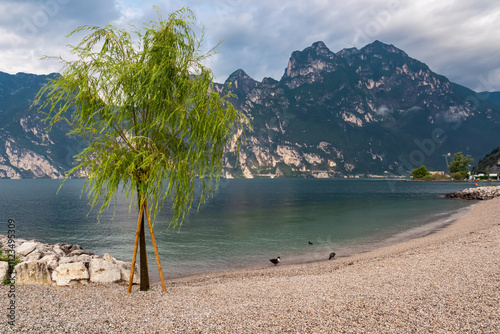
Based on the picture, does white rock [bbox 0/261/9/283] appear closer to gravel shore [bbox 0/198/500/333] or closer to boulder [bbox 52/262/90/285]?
gravel shore [bbox 0/198/500/333]

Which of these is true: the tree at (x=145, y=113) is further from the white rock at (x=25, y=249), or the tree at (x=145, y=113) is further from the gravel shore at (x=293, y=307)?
the white rock at (x=25, y=249)

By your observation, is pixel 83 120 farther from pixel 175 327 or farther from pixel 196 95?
pixel 175 327

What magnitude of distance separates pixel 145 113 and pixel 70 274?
10706 mm

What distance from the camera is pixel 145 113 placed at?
43.8 ft

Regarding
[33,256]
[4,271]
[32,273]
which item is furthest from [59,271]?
[33,256]

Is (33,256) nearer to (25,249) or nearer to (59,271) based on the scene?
(25,249)

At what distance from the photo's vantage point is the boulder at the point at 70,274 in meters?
15.9

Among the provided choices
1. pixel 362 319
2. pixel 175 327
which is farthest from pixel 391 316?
pixel 175 327

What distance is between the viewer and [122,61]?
12.9 meters

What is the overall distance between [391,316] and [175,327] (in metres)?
6.81

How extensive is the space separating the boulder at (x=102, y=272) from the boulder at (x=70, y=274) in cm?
37

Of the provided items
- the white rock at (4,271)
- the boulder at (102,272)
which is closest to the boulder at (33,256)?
the white rock at (4,271)

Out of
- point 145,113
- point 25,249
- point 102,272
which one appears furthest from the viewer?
point 25,249

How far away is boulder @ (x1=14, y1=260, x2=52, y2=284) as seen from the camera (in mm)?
15102
